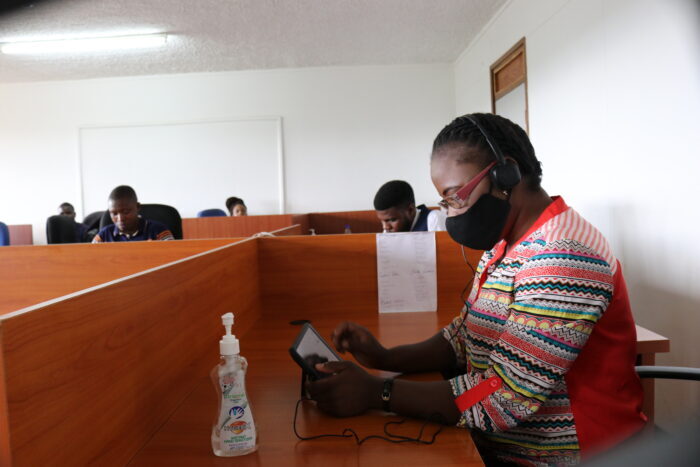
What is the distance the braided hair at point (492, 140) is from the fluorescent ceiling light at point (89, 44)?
5.04 metres

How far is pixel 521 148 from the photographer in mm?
945

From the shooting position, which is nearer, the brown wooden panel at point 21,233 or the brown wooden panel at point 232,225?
the brown wooden panel at point 232,225

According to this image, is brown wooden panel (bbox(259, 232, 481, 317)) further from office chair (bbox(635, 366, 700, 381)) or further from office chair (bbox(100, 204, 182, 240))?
office chair (bbox(100, 204, 182, 240))

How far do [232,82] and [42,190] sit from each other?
3073 millimetres

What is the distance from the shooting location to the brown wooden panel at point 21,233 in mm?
6758

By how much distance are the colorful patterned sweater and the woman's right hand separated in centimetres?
26

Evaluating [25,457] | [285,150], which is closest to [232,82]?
[285,150]

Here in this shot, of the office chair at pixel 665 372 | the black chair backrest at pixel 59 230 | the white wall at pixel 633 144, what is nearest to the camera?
the office chair at pixel 665 372

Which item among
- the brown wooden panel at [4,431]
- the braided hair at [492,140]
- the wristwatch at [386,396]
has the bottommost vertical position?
the wristwatch at [386,396]

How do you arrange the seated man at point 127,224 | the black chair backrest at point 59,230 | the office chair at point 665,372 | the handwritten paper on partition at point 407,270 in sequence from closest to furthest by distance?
the office chair at point 665,372
the handwritten paper on partition at point 407,270
the seated man at point 127,224
the black chair backrest at point 59,230

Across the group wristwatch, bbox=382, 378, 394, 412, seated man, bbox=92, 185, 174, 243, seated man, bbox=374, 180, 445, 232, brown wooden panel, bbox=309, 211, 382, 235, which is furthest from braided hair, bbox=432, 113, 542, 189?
brown wooden panel, bbox=309, 211, 382, 235

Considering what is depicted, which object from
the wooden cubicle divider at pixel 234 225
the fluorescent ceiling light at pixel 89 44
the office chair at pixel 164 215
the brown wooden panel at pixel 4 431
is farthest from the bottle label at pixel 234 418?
the fluorescent ceiling light at pixel 89 44

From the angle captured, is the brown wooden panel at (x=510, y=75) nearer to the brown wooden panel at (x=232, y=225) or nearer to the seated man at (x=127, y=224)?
the brown wooden panel at (x=232, y=225)

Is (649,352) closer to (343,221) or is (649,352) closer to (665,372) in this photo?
→ (665,372)
